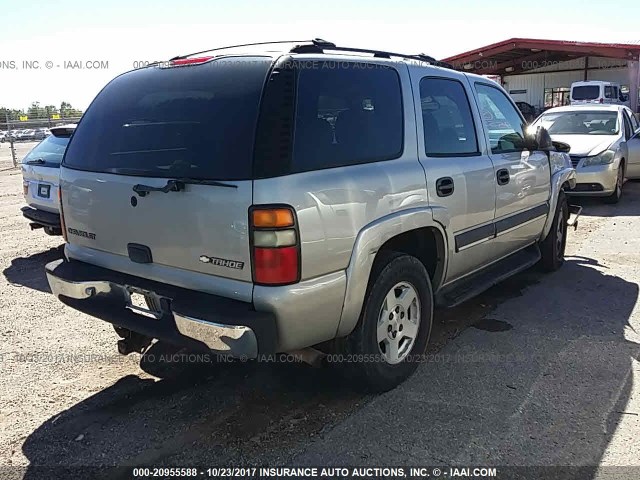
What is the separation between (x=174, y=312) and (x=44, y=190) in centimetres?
457

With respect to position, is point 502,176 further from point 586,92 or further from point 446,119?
point 586,92

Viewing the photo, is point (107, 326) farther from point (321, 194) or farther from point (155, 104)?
point (321, 194)

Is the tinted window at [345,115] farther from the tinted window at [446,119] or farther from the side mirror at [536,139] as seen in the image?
the side mirror at [536,139]

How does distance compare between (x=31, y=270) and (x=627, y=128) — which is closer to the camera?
(x=31, y=270)

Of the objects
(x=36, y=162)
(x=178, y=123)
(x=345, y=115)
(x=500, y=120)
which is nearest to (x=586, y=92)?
(x=500, y=120)

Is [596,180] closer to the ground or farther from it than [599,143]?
closer to the ground

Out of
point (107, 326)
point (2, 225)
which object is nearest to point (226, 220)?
point (107, 326)

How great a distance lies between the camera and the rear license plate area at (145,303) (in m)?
3.09

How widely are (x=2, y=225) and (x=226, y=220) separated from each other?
25.1 ft

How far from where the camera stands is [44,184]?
21.8 ft

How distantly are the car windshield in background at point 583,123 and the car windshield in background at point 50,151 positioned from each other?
8.53 m

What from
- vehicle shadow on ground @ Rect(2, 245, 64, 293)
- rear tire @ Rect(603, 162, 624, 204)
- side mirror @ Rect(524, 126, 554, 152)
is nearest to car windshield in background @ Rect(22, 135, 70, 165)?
vehicle shadow on ground @ Rect(2, 245, 64, 293)

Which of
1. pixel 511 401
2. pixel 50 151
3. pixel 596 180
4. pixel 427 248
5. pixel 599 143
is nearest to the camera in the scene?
pixel 511 401

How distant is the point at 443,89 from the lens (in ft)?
13.4
